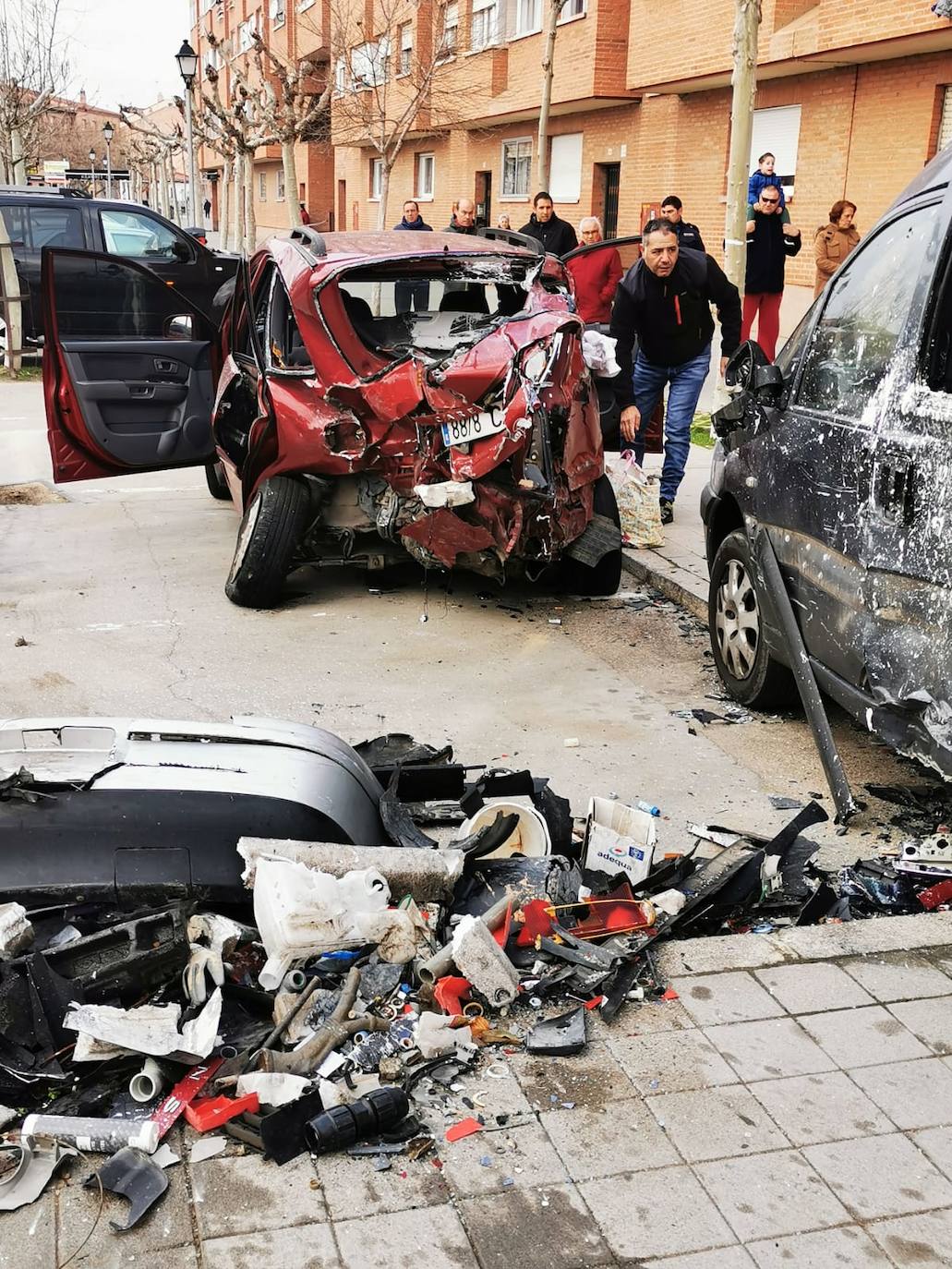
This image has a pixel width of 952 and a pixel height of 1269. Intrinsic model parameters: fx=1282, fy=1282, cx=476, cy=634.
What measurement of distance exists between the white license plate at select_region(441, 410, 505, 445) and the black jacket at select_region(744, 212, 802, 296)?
28.4 feet

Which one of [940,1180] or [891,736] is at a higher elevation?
[891,736]

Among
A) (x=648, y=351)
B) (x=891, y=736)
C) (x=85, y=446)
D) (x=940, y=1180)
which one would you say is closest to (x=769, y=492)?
(x=891, y=736)

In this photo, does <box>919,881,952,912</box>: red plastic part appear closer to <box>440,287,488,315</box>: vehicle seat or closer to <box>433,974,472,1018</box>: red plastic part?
<box>433,974,472,1018</box>: red plastic part

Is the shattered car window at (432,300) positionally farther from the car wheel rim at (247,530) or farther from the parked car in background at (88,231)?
the parked car in background at (88,231)

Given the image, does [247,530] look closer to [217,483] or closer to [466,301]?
[466,301]

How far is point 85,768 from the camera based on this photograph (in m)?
3.47

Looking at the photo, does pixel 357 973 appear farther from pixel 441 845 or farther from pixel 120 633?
pixel 120 633

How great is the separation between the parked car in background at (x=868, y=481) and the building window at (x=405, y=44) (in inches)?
1095

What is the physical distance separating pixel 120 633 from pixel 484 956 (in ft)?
13.4

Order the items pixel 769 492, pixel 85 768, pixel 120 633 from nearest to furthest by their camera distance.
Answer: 1. pixel 85 768
2. pixel 769 492
3. pixel 120 633

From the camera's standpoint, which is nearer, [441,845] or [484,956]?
[484,956]

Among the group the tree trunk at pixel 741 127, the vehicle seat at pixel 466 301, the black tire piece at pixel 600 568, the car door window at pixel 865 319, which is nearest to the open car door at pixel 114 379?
the vehicle seat at pixel 466 301

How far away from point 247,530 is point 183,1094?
4.62 metres

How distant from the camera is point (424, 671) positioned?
631cm
